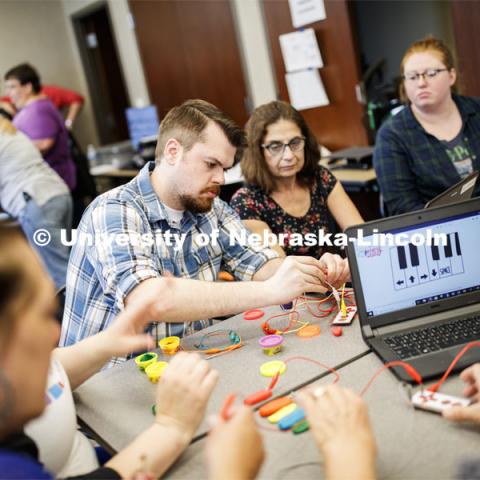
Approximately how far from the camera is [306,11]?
3.54 m

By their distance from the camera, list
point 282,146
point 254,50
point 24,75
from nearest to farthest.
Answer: point 282,146 < point 24,75 < point 254,50

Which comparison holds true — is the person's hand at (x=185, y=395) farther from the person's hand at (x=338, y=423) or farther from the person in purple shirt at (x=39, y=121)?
the person in purple shirt at (x=39, y=121)

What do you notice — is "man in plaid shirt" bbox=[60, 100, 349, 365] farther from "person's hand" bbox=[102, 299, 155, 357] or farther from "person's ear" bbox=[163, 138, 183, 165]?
"person's hand" bbox=[102, 299, 155, 357]

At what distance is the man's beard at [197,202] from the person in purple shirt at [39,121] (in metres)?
2.46

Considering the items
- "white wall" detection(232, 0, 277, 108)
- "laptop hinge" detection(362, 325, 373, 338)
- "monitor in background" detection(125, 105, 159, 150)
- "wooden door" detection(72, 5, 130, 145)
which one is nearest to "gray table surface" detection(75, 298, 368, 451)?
"laptop hinge" detection(362, 325, 373, 338)

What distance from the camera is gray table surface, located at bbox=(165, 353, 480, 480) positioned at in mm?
868

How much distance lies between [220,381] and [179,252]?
0.56 meters

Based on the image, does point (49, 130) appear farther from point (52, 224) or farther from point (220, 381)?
point (220, 381)

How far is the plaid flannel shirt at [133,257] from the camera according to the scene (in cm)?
144

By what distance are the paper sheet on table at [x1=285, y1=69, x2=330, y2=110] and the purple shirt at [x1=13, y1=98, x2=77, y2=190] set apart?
1649mm

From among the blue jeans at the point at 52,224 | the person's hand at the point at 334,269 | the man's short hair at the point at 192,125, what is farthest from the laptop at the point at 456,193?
the blue jeans at the point at 52,224

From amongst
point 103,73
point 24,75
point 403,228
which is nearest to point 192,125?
point 403,228

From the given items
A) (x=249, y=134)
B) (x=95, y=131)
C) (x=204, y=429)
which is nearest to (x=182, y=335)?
(x=204, y=429)

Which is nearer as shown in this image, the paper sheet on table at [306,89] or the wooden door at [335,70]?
the wooden door at [335,70]
